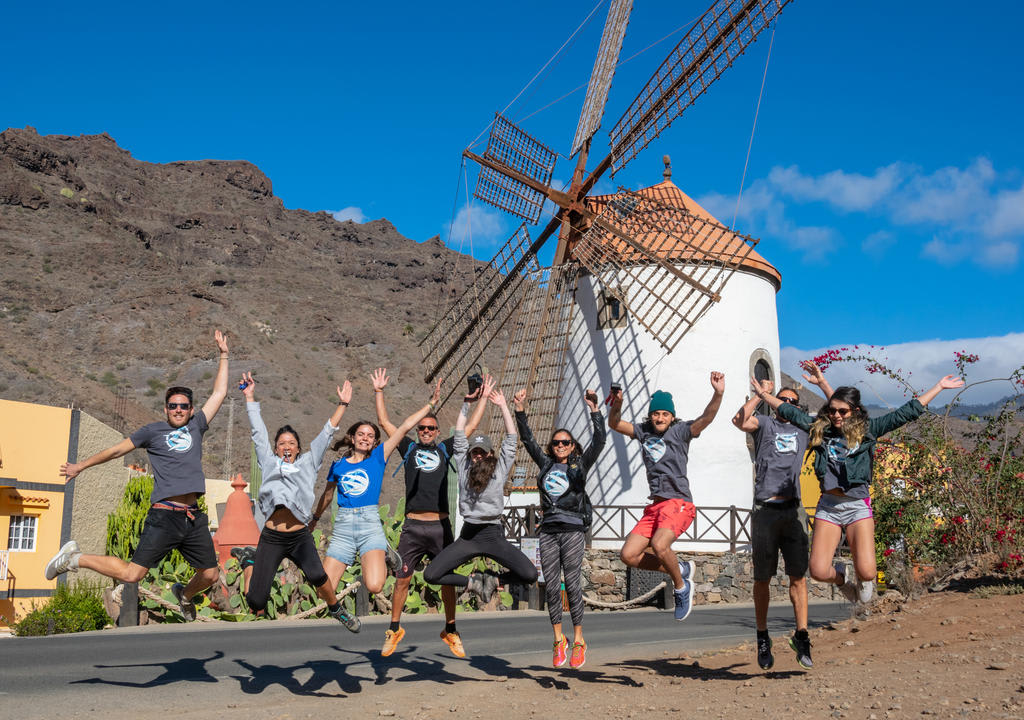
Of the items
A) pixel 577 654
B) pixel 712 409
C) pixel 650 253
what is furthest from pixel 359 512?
pixel 650 253

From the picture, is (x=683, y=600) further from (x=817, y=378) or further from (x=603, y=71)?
(x=603, y=71)

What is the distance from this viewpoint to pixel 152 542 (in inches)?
299

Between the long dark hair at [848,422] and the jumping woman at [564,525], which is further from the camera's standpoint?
the jumping woman at [564,525]

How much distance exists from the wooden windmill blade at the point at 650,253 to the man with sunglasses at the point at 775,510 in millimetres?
15859

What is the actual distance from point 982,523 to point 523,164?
18.3 metres

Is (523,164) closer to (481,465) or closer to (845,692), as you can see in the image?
(481,465)

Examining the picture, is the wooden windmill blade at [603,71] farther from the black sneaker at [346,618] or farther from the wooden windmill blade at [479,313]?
the black sneaker at [346,618]

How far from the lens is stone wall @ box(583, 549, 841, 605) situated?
2369 centimetres

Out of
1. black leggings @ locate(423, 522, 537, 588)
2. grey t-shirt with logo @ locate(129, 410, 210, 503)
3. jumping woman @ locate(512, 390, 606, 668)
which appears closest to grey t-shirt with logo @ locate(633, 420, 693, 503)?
jumping woman @ locate(512, 390, 606, 668)

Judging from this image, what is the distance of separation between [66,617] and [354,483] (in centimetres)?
947

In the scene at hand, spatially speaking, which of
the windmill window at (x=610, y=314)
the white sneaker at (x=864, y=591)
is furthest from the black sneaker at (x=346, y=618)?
the windmill window at (x=610, y=314)

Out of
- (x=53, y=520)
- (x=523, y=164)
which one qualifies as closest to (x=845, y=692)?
(x=53, y=520)

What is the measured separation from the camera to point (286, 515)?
309 inches

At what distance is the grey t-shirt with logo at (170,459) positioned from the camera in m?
7.68
